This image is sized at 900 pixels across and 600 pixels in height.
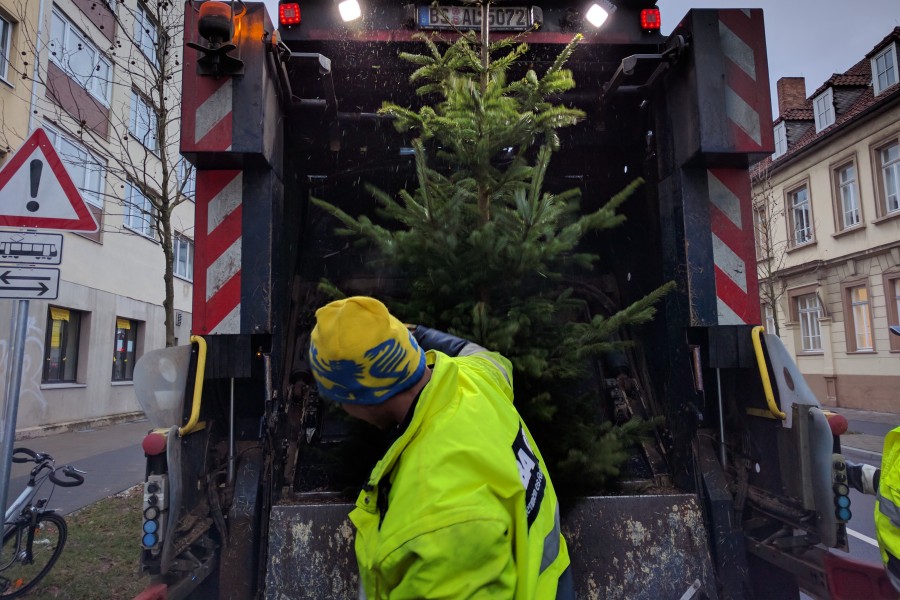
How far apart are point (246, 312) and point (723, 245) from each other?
6.81 feet

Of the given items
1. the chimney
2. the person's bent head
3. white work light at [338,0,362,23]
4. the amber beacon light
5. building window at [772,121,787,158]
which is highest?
the chimney

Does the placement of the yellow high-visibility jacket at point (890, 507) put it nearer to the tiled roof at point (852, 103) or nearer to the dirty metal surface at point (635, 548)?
the dirty metal surface at point (635, 548)

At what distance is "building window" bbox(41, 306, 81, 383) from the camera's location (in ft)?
44.1

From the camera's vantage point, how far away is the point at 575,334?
2.59 meters

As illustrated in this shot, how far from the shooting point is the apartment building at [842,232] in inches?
647

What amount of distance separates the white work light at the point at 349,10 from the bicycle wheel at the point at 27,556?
4253 mm

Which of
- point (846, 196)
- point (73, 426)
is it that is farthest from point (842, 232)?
point (73, 426)

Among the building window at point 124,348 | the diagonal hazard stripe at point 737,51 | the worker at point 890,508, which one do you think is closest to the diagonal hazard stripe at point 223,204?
the diagonal hazard stripe at point 737,51

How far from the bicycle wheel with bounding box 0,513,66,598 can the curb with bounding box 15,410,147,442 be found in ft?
20.8

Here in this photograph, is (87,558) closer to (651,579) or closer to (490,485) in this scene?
(651,579)

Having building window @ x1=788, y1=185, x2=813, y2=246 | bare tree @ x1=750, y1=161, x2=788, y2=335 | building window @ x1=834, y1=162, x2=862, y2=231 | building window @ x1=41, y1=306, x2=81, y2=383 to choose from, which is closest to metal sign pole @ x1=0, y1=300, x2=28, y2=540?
bare tree @ x1=750, y1=161, x2=788, y2=335

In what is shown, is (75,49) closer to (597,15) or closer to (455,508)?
(597,15)

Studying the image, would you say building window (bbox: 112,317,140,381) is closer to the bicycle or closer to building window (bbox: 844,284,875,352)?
the bicycle

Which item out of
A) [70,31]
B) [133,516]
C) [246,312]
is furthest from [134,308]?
[246,312]
